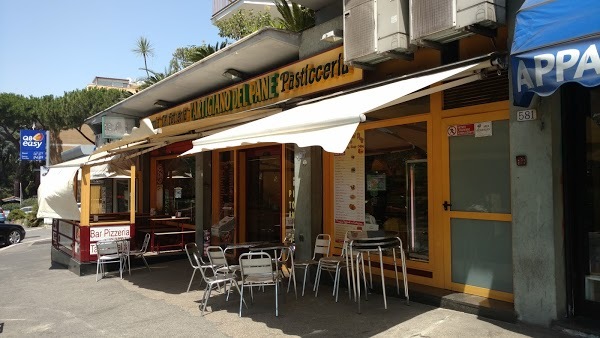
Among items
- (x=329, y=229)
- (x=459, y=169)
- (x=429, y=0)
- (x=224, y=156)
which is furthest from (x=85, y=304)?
(x=429, y=0)

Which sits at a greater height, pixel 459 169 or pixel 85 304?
pixel 459 169

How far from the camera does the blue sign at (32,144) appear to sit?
78.4 feet

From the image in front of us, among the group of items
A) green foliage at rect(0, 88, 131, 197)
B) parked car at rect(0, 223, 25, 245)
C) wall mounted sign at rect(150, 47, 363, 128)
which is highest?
green foliage at rect(0, 88, 131, 197)

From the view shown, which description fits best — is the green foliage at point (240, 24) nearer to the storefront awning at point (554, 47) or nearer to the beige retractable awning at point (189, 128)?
the beige retractable awning at point (189, 128)

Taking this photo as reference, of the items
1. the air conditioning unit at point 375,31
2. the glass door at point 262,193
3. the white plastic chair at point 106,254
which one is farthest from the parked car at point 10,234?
the air conditioning unit at point 375,31

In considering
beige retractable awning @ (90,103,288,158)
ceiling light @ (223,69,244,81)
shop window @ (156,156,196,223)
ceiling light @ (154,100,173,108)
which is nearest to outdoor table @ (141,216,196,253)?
shop window @ (156,156,196,223)

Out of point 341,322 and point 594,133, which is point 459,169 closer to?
point 594,133

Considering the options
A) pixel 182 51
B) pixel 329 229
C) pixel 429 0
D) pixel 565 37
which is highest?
pixel 182 51

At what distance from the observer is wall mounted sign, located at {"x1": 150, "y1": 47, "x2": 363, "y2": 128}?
697 centimetres

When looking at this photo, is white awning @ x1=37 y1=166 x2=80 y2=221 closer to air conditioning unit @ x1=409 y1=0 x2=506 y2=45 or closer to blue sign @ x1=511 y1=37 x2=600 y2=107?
air conditioning unit @ x1=409 y1=0 x2=506 y2=45

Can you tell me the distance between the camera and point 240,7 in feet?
71.3

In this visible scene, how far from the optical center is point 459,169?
18.8 feet

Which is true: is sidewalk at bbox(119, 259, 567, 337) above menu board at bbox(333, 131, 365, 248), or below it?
below

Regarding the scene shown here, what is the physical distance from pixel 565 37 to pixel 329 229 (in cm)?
471
